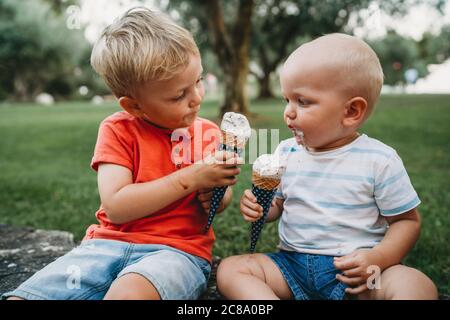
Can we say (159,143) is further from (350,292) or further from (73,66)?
(73,66)

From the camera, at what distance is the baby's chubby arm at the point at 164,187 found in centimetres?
184

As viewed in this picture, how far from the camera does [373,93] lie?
6.28ft

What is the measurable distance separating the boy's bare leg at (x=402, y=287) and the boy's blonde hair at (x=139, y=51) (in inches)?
46.0

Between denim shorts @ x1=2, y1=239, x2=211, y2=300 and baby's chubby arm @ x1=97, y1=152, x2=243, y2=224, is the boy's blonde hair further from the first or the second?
denim shorts @ x1=2, y1=239, x2=211, y2=300

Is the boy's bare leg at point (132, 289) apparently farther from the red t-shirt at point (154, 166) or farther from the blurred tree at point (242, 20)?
the blurred tree at point (242, 20)

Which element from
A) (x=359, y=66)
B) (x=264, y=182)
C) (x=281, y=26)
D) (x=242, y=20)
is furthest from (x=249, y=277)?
(x=281, y=26)

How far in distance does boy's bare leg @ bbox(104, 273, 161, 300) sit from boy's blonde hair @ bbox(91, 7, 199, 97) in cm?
78

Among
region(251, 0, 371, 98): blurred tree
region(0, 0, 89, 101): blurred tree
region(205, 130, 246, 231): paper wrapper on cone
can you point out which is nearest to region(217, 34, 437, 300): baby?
region(205, 130, 246, 231): paper wrapper on cone

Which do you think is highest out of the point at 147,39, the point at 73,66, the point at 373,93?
the point at 147,39

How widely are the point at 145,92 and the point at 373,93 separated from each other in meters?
0.95

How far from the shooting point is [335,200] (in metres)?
1.97

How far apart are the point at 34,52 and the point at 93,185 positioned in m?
34.6

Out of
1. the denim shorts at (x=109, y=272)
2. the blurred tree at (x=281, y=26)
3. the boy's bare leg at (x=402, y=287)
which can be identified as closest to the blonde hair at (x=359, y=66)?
the boy's bare leg at (x=402, y=287)
